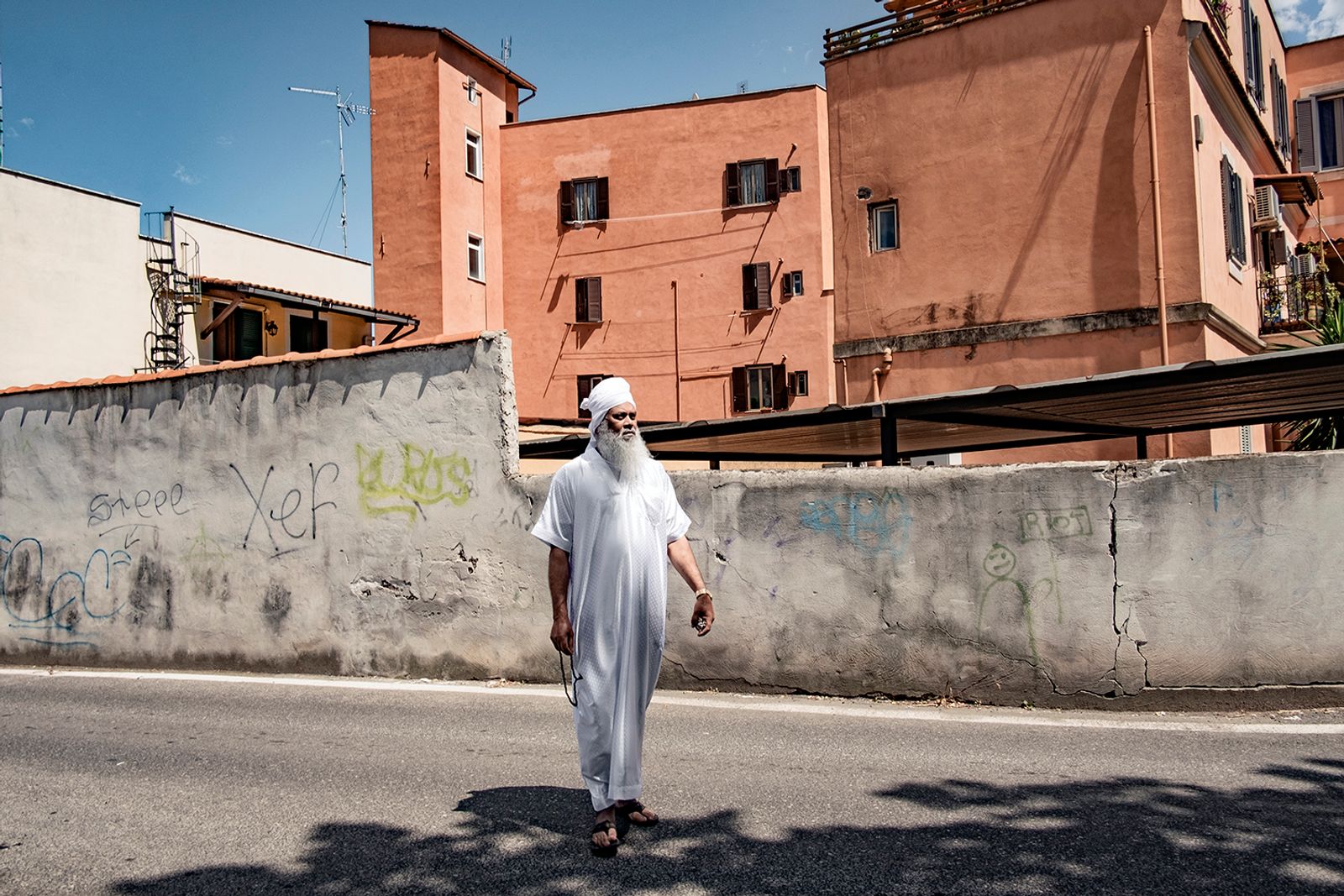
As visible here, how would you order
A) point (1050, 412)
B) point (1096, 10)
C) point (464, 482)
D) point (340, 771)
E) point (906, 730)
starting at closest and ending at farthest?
point (340, 771), point (906, 730), point (464, 482), point (1050, 412), point (1096, 10)

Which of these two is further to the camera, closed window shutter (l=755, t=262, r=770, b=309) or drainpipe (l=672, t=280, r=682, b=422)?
drainpipe (l=672, t=280, r=682, b=422)

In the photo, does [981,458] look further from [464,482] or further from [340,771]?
[340,771]

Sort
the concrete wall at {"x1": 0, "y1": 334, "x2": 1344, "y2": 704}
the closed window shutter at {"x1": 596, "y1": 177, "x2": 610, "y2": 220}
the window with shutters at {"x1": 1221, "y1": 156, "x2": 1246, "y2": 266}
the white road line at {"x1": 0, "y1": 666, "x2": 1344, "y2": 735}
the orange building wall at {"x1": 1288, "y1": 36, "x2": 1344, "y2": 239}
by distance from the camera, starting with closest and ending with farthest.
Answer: the white road line at {"x1": 0, "y1": 666, "x2": 1344, "y2": 735}, the concrete wall at {"x1": 0, "y1": 334, "x2": 1344, "y2": 704}, the window with shutters at {"x1": 1221, "y1": 156, "x2": 1246, "y2": 266}, the orange building wall at {"x1": 1288, "y1": 36, "x2": 1344, "y2": 239}, the closed window shutter at {"x1": 596, "y1": 177, "x2": 610, "y2": 220}

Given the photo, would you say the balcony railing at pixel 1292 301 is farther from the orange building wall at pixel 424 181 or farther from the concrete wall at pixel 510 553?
the orange building wall at pixel 424 181

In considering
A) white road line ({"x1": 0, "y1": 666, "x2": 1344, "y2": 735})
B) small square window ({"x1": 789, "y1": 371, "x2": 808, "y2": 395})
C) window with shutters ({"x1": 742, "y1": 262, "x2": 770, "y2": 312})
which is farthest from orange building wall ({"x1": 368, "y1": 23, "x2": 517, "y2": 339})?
white road line ({"x1": 0, "y1": 666, "x2": 1344, "y2": 735})

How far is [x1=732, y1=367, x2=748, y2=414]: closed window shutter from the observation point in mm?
31188

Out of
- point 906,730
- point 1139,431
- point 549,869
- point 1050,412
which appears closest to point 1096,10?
point 1139,431

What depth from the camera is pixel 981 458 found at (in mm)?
21422

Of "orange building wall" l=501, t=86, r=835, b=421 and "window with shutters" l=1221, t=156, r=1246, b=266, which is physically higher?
"orange building wall" l=501, t=86, r=835, b=421

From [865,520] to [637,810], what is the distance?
324 cm

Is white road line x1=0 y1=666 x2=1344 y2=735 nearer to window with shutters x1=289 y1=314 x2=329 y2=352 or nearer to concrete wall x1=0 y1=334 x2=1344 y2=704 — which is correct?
concrete wall x1=0 y1=334 x2=1344 y2=704

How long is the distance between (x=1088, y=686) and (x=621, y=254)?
2717cm

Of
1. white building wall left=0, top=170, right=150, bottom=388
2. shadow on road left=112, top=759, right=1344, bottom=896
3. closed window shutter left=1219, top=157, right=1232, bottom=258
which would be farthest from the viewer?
white building wall left=0, top=170, right=150, bottom=388

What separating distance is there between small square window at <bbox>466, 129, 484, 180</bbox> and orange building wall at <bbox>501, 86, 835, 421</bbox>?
3.44ft
